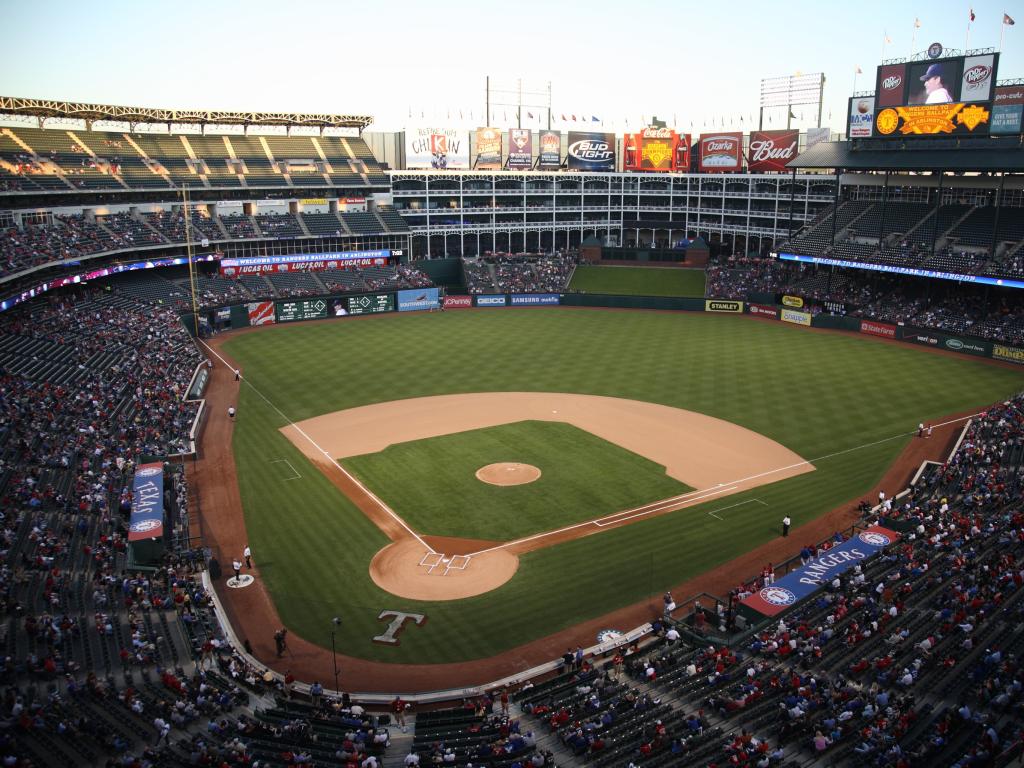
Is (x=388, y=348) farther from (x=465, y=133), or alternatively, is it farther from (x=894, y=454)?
(x=465, y=133)

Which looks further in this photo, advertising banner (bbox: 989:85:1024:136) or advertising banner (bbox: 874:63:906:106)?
advertising banner (bbox: 874:63:906:106)

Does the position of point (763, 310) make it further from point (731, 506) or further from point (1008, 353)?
point (731, 506)

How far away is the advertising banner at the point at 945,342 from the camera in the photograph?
54.5 metres

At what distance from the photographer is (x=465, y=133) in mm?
91812

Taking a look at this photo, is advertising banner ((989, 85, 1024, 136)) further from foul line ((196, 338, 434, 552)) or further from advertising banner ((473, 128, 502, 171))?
foul line ((196, 338, 434, 552))

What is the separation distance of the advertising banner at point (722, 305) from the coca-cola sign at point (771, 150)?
20440mm

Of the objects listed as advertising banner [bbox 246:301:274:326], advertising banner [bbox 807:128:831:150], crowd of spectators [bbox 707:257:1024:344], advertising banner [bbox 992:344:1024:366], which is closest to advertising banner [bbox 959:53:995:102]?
crowd of spectators [bbox 707:257:1024:344]

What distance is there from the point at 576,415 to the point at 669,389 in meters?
7.69

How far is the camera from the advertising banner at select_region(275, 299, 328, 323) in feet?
229

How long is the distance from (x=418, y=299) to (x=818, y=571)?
5753 cm

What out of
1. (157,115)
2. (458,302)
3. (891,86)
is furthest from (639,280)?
(157,115)

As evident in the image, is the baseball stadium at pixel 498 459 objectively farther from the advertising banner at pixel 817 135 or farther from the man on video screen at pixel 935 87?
the advertising banner at pixel 817 135

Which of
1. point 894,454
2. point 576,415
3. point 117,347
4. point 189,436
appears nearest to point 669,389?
point 576,415

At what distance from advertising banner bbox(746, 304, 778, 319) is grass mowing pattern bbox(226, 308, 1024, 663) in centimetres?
330
